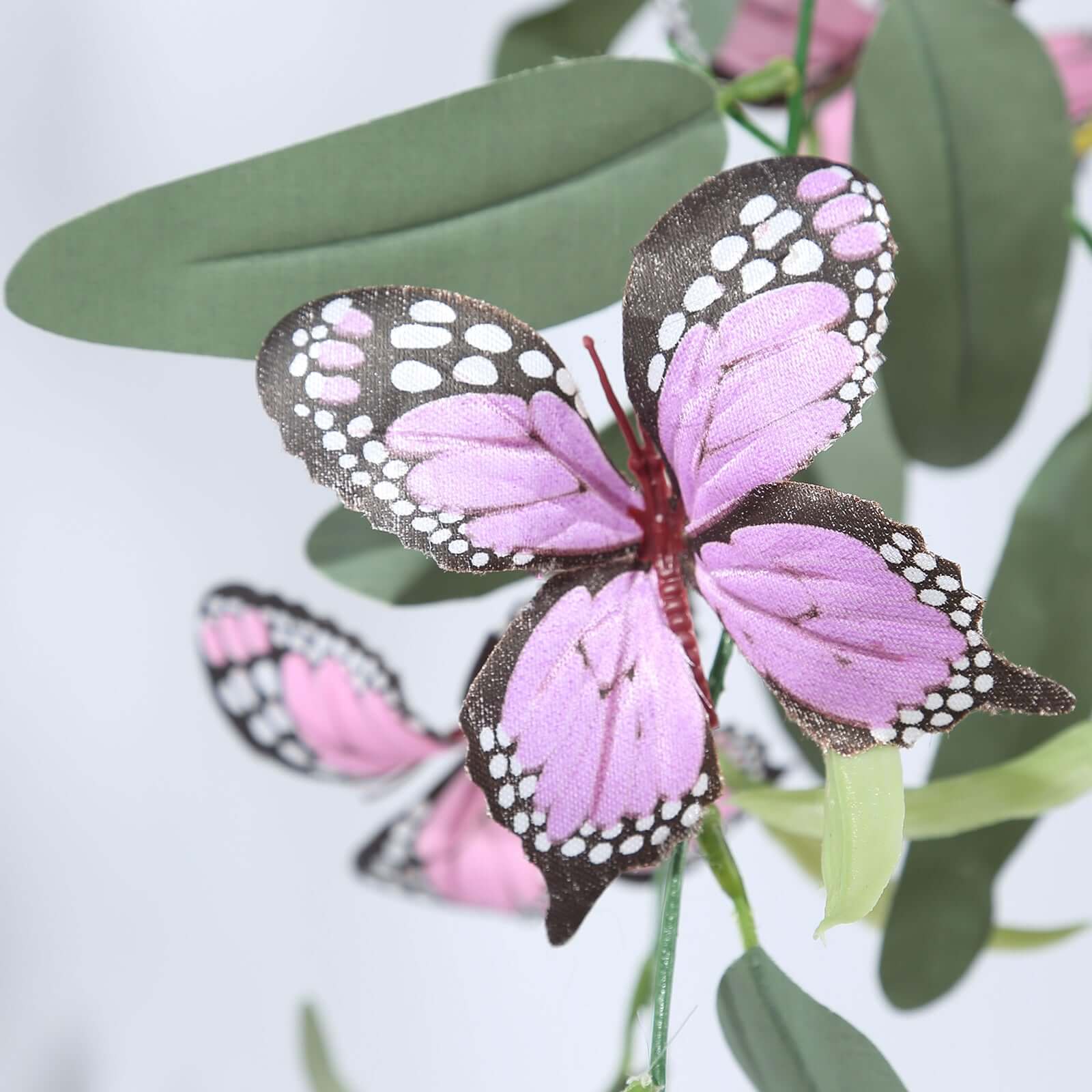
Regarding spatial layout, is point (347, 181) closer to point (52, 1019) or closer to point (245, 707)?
point (245, 707)

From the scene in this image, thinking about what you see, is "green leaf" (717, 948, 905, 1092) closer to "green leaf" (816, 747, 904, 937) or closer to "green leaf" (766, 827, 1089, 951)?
"green leaf" (816, 747, 904, 937)

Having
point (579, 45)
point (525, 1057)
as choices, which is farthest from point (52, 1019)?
point (579, 45)

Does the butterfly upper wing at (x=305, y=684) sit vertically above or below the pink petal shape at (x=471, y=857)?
above

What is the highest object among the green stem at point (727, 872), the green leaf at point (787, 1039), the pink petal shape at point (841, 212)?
the pink petal shape at point (841, 212)

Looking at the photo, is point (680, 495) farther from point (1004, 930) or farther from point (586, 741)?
point (1004, 930)

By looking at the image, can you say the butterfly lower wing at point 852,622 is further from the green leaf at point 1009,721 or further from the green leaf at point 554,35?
the green leaf at point 554,35

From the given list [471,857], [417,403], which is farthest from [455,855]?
[417,403]

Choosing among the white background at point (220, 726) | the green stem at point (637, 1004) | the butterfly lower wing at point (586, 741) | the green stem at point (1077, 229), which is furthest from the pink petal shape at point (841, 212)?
the white background at point (220, 726)
